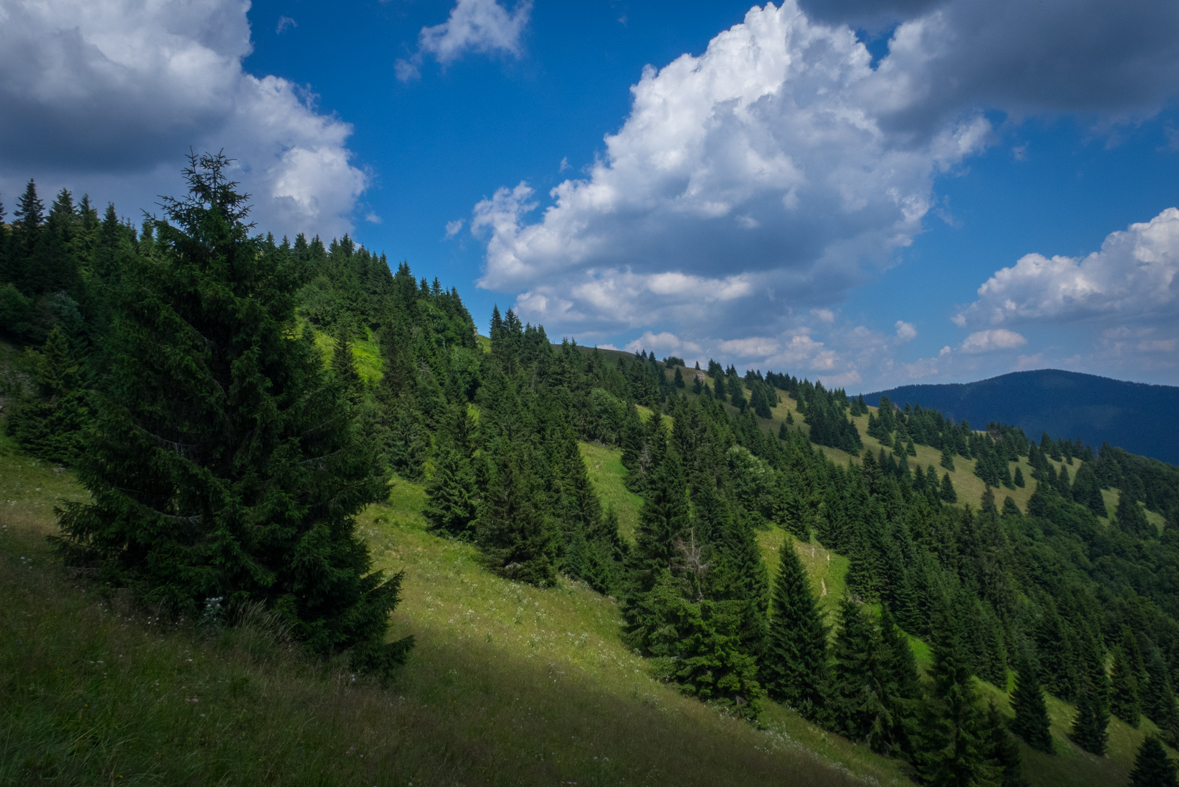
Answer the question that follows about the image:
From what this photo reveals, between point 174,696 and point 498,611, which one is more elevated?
point 174,696

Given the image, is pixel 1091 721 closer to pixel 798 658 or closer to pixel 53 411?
pixel 798 658

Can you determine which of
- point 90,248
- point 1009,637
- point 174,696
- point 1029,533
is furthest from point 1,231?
point 1029,533

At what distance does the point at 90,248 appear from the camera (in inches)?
2891

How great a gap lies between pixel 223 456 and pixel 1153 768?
263 ft

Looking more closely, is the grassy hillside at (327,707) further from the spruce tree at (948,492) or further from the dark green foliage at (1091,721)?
the spruce tree at (948,492)

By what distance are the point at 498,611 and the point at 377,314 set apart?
288ft

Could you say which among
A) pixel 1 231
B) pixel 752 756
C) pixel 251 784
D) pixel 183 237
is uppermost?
pixel 1 231

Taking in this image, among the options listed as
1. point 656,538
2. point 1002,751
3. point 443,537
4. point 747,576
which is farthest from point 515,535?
point 1002,751

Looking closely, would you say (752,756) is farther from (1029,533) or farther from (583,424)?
(1029,533)

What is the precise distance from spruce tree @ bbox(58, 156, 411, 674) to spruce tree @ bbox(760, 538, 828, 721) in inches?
1252

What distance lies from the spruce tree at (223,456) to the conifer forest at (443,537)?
0.18 feet

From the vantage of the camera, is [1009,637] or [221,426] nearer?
[221,426]

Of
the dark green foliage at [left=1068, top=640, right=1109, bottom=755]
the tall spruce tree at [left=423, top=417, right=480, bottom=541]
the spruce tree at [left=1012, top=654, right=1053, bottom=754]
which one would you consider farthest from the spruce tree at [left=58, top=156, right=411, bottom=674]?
the dark green foliage at [left=1068, top=640, right=1109, bottom=755]

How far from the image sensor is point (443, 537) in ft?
115
